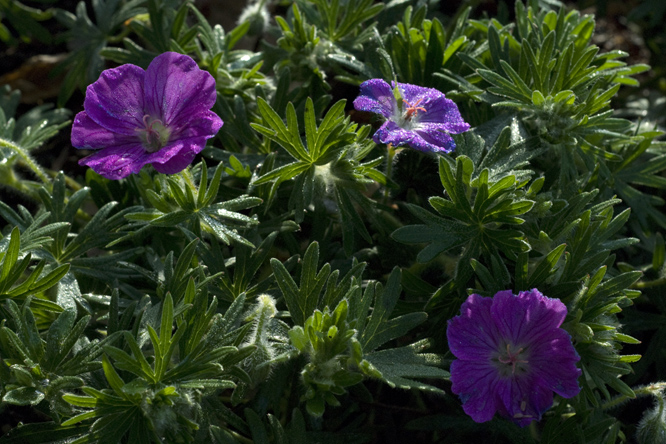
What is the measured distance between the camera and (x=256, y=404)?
7.15 ft

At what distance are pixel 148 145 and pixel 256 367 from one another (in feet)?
2.63

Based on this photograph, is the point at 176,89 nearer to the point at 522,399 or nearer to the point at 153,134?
the point at 153,134

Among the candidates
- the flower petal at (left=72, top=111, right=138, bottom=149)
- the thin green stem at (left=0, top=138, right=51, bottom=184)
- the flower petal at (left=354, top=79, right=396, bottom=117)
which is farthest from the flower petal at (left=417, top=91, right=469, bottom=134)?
the thin green stem at (left=0, top=138, right=51, bottom=184)

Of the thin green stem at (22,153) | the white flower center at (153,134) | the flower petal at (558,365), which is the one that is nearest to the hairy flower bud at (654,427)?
the flower petal at (558,365)

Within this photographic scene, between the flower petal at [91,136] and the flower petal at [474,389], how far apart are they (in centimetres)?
126

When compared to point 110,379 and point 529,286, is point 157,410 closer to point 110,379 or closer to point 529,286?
point 110,379

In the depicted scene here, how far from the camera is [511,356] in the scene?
204 centimetres

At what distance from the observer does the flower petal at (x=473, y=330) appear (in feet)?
6.52

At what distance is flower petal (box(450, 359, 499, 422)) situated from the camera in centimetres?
195

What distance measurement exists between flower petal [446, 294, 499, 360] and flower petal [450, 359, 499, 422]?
0.09 feet

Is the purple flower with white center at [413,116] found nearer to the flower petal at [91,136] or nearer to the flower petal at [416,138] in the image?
the flower petal at [416,138]

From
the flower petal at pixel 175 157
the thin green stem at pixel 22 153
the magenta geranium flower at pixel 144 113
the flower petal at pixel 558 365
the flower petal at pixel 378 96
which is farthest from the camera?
the thin green stem at pixel 22 153

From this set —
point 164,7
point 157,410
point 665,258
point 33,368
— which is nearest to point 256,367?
point 157,410

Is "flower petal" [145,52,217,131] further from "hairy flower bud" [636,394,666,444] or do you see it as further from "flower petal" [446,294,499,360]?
"hairy flower bud" [636,394,666,444]
